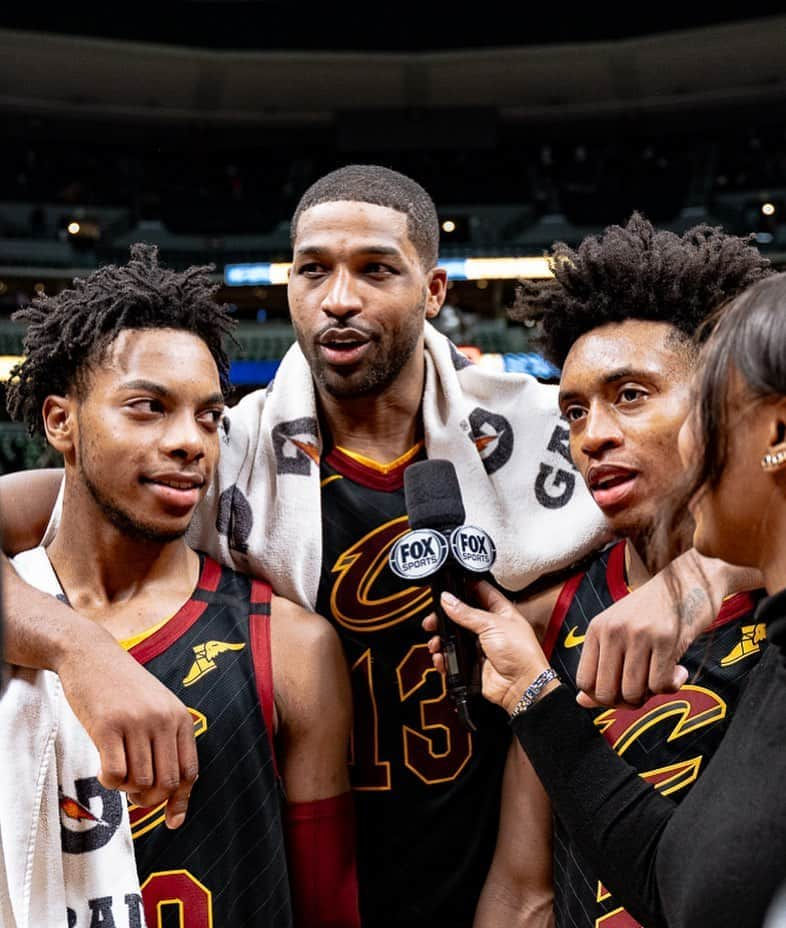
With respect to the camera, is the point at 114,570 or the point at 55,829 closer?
the point at 55,829

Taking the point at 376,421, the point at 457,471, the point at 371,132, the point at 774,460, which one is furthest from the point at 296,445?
the point at 371,132

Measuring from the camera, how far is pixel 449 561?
1520 mm

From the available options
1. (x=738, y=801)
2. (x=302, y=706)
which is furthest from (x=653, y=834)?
(x=302, y=706)

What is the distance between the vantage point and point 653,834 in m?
1.30

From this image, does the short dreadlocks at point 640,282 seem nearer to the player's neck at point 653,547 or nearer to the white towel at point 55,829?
the player's neck at point 653,547

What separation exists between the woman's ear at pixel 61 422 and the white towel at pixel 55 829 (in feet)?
1.34

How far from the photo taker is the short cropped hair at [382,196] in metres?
2.05

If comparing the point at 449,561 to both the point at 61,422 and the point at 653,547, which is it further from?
the point at 61,422

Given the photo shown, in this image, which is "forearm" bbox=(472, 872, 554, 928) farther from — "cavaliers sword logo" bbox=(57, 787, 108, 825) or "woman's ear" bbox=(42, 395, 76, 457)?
"woman's ear" bbox=(42, 395, 76, 457)

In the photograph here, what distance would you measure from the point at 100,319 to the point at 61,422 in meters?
0.18

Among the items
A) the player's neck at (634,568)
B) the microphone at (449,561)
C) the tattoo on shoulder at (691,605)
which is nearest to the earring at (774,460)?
the tattoo on shoulder at (691,605)

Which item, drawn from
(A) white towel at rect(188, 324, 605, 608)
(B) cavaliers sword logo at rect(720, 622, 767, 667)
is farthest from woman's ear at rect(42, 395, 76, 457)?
(B) cavaliers sword logo at rect(720, 622, 767, 667)

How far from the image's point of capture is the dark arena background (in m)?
11.8

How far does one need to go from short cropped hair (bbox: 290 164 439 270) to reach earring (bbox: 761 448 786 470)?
104 cm
